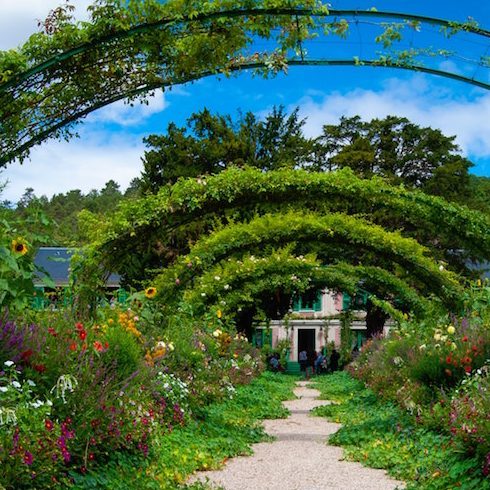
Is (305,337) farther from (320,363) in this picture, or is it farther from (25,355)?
(25,355)

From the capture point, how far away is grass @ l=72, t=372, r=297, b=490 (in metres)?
4.85

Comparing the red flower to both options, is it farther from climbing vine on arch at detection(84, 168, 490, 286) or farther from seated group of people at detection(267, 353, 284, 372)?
seated group of people at detection(267, 353, 284, 372)

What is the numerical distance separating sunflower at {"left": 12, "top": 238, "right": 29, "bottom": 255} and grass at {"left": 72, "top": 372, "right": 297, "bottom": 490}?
4.67 ft

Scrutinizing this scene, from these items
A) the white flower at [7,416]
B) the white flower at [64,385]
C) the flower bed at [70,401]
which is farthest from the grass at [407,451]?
the white flower at [7,416]

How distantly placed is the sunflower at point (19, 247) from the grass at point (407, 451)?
10.5 ft

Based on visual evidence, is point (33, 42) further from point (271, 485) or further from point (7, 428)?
point (271, 485)

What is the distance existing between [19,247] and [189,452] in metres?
2.85

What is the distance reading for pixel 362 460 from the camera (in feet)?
22.8

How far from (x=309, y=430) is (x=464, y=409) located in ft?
15.1

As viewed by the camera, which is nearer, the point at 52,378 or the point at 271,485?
the point at 52,378

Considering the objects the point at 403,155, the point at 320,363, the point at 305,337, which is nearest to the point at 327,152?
the point at 403,155

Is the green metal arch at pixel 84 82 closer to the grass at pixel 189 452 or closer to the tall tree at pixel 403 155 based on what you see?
the grass at pixel 189 452

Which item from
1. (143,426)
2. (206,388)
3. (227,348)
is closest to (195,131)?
(227,348)

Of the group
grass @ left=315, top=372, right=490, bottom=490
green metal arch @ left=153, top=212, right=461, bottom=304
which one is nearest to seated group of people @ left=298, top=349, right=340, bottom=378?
green metal arch @ left=153, top=212, right=461, bottom=304
